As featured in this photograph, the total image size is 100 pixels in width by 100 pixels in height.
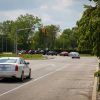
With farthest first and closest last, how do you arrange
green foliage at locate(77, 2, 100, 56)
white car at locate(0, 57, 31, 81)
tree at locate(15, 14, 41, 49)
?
tree at locate(15, 14, 41, 49) < white car at locate(0, 57, 31, 81) < green foliage at locate(77, 2, 100, 56)

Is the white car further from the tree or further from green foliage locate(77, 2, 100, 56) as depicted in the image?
the tree

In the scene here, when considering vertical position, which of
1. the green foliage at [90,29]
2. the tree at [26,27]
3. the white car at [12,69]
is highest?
the tree at [26,27]

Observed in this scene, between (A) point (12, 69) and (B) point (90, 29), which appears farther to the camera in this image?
(A) point (12, 69)

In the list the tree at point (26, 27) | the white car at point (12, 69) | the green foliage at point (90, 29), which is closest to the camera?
the green foliage at point (90, 29)

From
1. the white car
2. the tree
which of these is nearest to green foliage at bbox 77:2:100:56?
the white car

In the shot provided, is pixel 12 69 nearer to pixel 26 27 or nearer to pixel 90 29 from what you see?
pixel 90 29

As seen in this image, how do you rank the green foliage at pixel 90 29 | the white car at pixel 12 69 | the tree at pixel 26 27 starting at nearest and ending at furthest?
1. the green foliage at pixel 90 29
2. the white car at pixel 12 69
3. the tree at pixel 26 27

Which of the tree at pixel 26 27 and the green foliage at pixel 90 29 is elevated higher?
the tree at pixel 26 27

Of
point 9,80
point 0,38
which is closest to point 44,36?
point 0,38

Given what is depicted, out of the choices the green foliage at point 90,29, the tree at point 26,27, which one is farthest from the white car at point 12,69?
the tree at point 26,27

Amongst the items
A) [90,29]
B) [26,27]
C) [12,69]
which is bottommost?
[12,69]

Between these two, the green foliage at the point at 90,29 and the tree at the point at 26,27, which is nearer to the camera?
the green foliage at the point at 90,29

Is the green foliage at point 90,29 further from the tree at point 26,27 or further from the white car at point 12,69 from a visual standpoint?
the tree at point 26,27

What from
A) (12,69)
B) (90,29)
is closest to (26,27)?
(12,69)
